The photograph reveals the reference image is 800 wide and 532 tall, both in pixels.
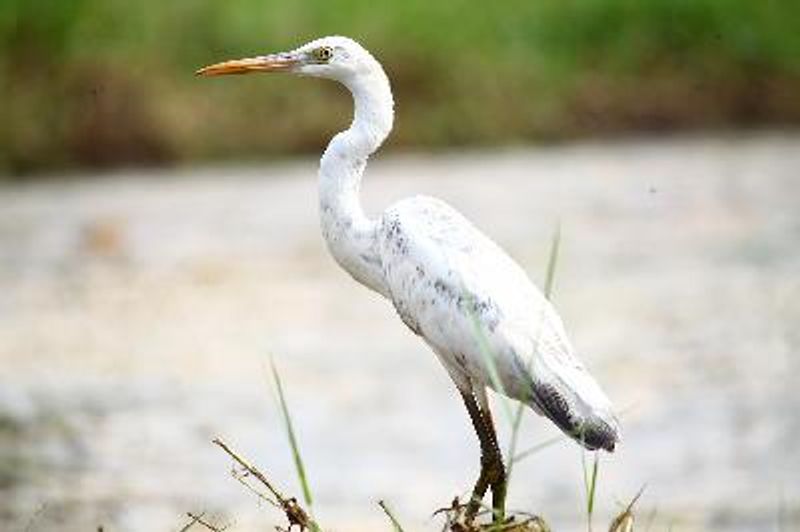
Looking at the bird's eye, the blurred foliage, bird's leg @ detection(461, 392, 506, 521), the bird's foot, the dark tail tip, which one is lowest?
the blurred foliage

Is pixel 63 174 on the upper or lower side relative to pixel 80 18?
lower

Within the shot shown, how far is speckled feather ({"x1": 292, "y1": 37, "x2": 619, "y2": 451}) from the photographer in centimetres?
512

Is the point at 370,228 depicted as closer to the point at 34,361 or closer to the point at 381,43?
the point at 34,361

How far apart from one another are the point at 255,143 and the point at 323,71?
12295mm

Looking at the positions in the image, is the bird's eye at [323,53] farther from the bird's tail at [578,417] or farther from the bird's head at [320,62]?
the bird's tail at [578,417]

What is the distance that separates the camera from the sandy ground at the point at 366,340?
9.41m

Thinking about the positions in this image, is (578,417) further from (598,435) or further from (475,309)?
(475,309)

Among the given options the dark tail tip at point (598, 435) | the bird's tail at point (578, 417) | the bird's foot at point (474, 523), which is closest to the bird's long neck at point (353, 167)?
the bird's tail at point (578, 417)

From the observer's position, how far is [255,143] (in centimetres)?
1759

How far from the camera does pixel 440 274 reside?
5305 mm

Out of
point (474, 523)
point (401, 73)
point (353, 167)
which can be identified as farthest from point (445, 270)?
point (401, 73)

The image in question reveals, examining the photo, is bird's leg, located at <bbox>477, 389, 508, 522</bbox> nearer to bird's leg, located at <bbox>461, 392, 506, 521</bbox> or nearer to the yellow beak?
bird's leg, located at <bbox>461, 392, 506, 521</bbox>

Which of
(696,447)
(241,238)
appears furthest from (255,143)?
(696,447)

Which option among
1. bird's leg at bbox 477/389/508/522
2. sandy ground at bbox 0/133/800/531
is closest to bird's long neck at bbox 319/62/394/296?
bird's leg at bbox 477/389/508/522
